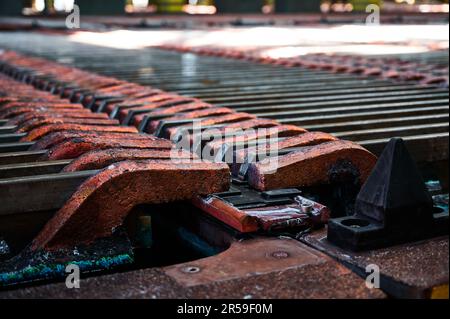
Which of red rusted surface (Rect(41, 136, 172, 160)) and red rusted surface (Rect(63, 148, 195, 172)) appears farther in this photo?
red rusted surface (Rect(41, 136, 172, 160))

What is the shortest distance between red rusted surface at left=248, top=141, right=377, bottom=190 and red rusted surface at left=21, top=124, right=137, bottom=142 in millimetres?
682

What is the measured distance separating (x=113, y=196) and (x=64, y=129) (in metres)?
0.76

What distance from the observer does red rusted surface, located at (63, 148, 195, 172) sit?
5.79 feet

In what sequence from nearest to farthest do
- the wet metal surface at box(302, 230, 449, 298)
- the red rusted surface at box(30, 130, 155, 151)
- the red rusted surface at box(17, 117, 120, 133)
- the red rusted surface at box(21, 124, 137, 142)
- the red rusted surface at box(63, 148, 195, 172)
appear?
1. the wet metal surface at box(302, 230, 449, 298)
2. the red rusted surface at box(63, 148, 195, 172)
3. the red rusted surface at box(30, 130, 155, 151)
4. the red rusted surface at box(21, 124, 137, 142)
5. the red rusted surface at box(17, 117, 120, 133)

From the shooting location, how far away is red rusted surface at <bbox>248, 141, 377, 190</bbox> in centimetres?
177

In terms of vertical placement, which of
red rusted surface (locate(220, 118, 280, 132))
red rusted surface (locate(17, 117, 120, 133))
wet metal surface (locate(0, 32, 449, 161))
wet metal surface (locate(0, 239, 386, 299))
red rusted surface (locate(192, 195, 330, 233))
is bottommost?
wet metal surface (locate(0, 239, 386, 299))

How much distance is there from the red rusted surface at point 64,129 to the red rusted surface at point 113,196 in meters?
0.67

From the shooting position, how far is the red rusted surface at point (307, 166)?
1770 millimetres

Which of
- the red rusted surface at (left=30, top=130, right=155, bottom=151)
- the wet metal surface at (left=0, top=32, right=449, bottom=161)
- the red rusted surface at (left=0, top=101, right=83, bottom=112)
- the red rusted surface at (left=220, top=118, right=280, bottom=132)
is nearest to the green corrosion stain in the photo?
the red rusted surface at (left=30, top=130, right=155, bottom=151)

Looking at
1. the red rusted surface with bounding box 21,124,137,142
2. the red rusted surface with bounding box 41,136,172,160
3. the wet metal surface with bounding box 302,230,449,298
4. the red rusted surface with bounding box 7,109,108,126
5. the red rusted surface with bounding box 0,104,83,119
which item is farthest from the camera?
the red rusted surface with bounding box 0,104,83,119

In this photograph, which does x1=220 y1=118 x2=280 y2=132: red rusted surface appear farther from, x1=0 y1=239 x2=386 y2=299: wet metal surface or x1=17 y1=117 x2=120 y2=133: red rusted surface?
x1=0 y1=239 x2=386 y2=299: wet metal surface

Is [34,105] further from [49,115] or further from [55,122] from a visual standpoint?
[55,122]

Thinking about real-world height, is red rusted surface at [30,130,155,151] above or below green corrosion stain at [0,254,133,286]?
above

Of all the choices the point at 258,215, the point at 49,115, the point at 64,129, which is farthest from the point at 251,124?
the point at 258,215
